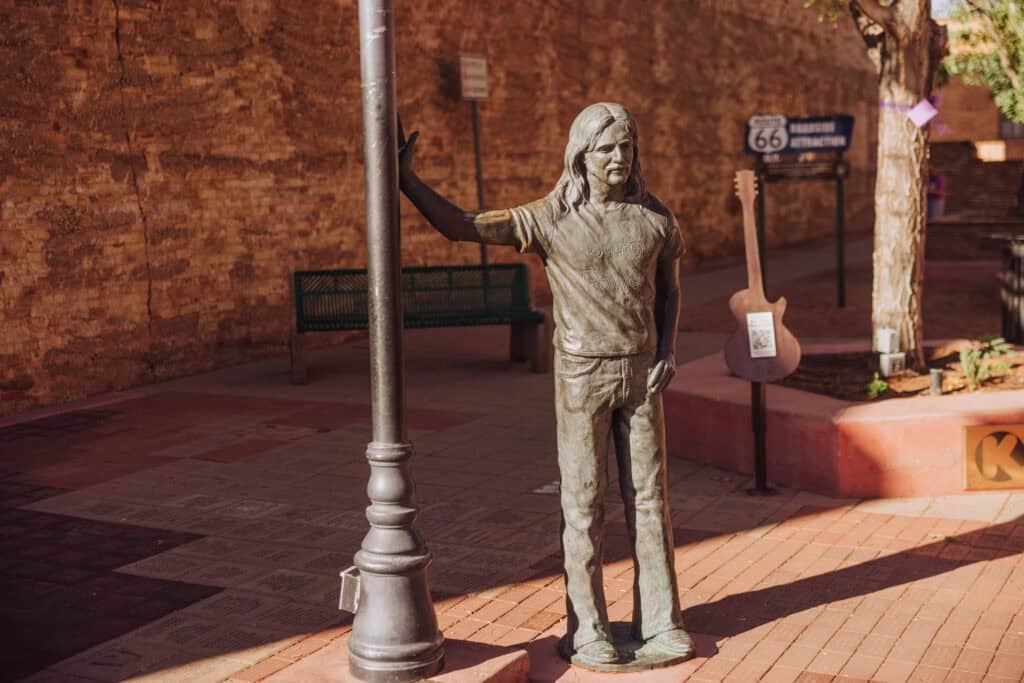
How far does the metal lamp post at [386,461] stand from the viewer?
16.1 feet

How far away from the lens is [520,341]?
12.5 metres

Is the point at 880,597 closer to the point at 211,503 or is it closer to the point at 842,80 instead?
the point at 211,503

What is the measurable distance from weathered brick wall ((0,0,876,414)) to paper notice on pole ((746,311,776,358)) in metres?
6.04

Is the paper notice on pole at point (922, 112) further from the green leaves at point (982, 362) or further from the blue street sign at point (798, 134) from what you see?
the blue street sign at point (798, 134)

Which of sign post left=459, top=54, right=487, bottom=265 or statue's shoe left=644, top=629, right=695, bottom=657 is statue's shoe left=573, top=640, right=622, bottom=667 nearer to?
statue's shoe left=644, top=629, right=695, bottom=657

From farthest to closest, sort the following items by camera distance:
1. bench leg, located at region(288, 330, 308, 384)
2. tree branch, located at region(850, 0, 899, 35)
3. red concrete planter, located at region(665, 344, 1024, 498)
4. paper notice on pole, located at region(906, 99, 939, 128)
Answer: bench leg, located at region(288, 330, 308, 384) < paper notice on pole, located at region(906, 99, 939, 128) < tree branch, located at region(850, 0, 899, 35) < red concrete planter, located at region(665, 344, 1024, 498)

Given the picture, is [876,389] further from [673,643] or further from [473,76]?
[473,76]

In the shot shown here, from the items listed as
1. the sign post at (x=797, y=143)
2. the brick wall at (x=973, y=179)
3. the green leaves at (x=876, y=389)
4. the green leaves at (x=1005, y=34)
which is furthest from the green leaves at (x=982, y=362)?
the brick wall at (x=973, y=179)

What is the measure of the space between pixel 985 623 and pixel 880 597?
508mm

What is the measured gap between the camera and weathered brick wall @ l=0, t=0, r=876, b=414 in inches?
431

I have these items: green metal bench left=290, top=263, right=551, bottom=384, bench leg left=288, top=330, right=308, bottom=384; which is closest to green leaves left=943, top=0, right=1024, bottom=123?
green metal bench left=290, top=263, right=551, bottom=384

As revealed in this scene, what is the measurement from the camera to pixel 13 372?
1075 cm

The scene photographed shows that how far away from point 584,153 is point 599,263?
42 centimetres

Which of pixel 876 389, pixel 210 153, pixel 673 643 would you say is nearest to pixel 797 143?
pixel 210 153
